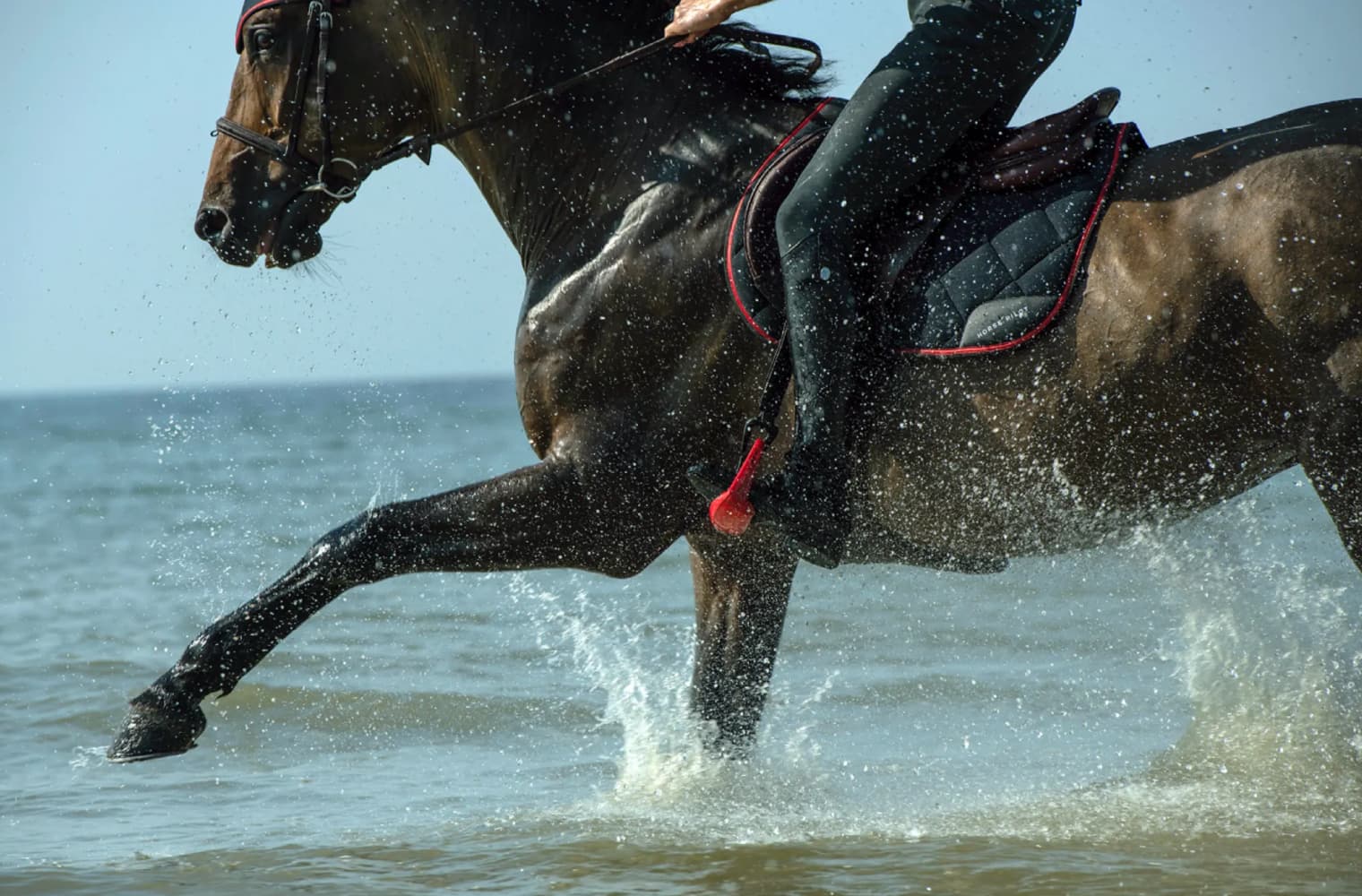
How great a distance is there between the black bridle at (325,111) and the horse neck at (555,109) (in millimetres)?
47

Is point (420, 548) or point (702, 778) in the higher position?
point (420, 548)

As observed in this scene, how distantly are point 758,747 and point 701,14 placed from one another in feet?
7.53

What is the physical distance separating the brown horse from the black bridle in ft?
0.06

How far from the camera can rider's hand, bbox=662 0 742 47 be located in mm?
3777

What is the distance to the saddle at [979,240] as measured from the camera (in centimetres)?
341

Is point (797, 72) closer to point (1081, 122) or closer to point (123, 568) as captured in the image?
point (1081, 122)

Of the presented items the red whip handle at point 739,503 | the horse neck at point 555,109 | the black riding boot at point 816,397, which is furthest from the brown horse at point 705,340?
the red whip handle at point 739,503

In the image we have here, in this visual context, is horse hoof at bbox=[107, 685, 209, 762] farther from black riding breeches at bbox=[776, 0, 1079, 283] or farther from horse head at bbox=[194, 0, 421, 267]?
black riding breeches at bbox=[776, 0, 1079, 283]

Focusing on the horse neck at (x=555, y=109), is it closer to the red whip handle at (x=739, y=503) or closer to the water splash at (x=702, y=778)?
the red whip handle at (x=739, y=503)

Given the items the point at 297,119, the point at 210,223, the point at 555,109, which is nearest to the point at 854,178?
the point at 555,109

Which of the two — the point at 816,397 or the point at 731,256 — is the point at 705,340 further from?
the point at 816,397

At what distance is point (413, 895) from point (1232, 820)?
92.1 inches

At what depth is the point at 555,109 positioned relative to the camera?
161 inches

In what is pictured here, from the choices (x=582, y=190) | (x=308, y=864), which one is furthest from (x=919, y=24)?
(x=308, y=864)
